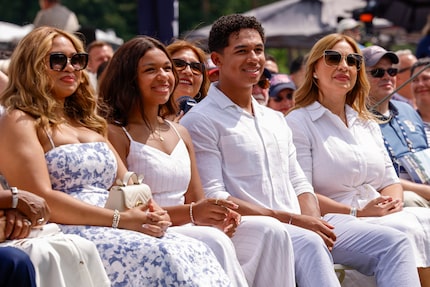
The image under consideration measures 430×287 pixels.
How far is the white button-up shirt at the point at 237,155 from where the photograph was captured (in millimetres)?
6098

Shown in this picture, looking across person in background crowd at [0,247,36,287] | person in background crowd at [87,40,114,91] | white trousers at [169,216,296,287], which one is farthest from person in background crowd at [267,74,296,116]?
person in background crowd at [0,247,36,287]

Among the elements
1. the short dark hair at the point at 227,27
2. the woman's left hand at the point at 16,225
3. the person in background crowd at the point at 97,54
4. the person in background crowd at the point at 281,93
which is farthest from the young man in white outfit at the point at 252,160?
the person in background crowd at the point at 97,54

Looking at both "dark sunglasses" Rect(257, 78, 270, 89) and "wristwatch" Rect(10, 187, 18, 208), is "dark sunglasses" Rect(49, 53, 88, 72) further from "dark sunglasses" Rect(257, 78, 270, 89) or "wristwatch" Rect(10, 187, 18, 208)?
"dark sunglasses" Rect(257, 78, 270, 89)

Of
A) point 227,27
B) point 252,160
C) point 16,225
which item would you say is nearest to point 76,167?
point 16,225

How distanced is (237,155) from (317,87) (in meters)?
1.25

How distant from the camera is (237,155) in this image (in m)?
6.10

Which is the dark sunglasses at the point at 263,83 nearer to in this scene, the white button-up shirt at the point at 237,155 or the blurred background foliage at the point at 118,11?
the white button-up shirt at the point at 237,155

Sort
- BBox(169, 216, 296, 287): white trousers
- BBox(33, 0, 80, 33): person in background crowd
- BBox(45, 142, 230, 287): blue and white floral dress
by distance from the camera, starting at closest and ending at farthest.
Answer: BBox(45, 142, 230, 287): blue and white floral dress → BBox(169, 216, 296, 287): white trousers → BBox(33, 0, 80, 33): person in background crowd

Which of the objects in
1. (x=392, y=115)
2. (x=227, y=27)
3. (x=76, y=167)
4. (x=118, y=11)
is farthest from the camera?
(x=118, y=11)

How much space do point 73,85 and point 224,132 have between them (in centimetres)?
102

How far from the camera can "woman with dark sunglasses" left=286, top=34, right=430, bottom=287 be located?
6141 millimetres

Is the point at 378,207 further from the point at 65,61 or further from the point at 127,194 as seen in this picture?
the point at 65,61

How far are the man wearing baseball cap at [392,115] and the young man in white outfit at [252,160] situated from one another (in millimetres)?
1335

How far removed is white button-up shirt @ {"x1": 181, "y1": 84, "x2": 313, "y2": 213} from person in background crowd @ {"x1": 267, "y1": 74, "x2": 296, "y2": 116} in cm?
280
